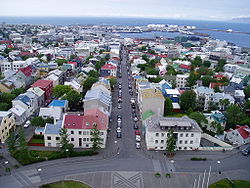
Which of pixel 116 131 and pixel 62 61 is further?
pixel 62 61

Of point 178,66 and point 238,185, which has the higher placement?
point 178,66

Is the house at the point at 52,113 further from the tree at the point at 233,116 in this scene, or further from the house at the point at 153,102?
the tree at the point at 233,116

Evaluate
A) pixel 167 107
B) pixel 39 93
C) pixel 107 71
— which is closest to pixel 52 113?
pixel 39 93

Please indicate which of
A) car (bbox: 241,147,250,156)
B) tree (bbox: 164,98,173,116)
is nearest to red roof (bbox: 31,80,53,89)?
tree (bbox: 164,98,173,116)

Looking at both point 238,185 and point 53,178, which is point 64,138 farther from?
point 238,185

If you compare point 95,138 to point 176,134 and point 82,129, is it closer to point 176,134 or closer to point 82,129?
point 82,129

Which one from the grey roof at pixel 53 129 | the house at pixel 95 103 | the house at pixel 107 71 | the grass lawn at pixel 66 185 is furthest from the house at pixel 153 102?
the house at pixel 107 71

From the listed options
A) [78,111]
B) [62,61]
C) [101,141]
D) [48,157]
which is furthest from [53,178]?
[62,61]
